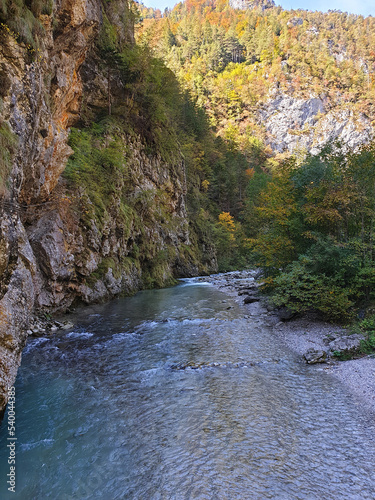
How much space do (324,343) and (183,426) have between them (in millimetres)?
5921

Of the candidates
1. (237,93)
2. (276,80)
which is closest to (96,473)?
(237,93)

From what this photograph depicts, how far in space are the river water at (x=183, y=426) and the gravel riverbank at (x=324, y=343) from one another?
0.34 metres

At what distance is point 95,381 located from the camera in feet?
23.0

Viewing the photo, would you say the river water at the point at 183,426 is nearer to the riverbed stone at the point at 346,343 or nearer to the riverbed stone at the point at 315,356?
the riverbed stone at the point at 315,356

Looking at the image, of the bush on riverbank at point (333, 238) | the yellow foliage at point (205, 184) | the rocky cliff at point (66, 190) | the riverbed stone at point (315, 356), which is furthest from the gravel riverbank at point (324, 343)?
the yellow foliage at point (205, 184)

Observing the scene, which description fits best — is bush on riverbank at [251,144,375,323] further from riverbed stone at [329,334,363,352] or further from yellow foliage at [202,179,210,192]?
yellow foliage at [202,179,210,192]

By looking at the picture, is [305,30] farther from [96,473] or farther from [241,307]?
[96,473]

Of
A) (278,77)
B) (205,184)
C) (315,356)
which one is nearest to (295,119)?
(278,77)

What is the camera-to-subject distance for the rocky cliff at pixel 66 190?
527cm

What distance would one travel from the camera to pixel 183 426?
5.30m

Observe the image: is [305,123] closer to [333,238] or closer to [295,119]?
[295,119]

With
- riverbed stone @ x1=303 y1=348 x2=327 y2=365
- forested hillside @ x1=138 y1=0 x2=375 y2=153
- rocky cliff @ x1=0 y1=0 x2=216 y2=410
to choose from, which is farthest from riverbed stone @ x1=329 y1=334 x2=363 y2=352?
forested hillside @ x1=138 y1=0 x2=375 y2=153

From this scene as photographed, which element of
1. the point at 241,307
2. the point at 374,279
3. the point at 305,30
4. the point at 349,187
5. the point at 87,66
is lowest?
the point at 241,307

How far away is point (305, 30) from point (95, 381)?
6007 inches
